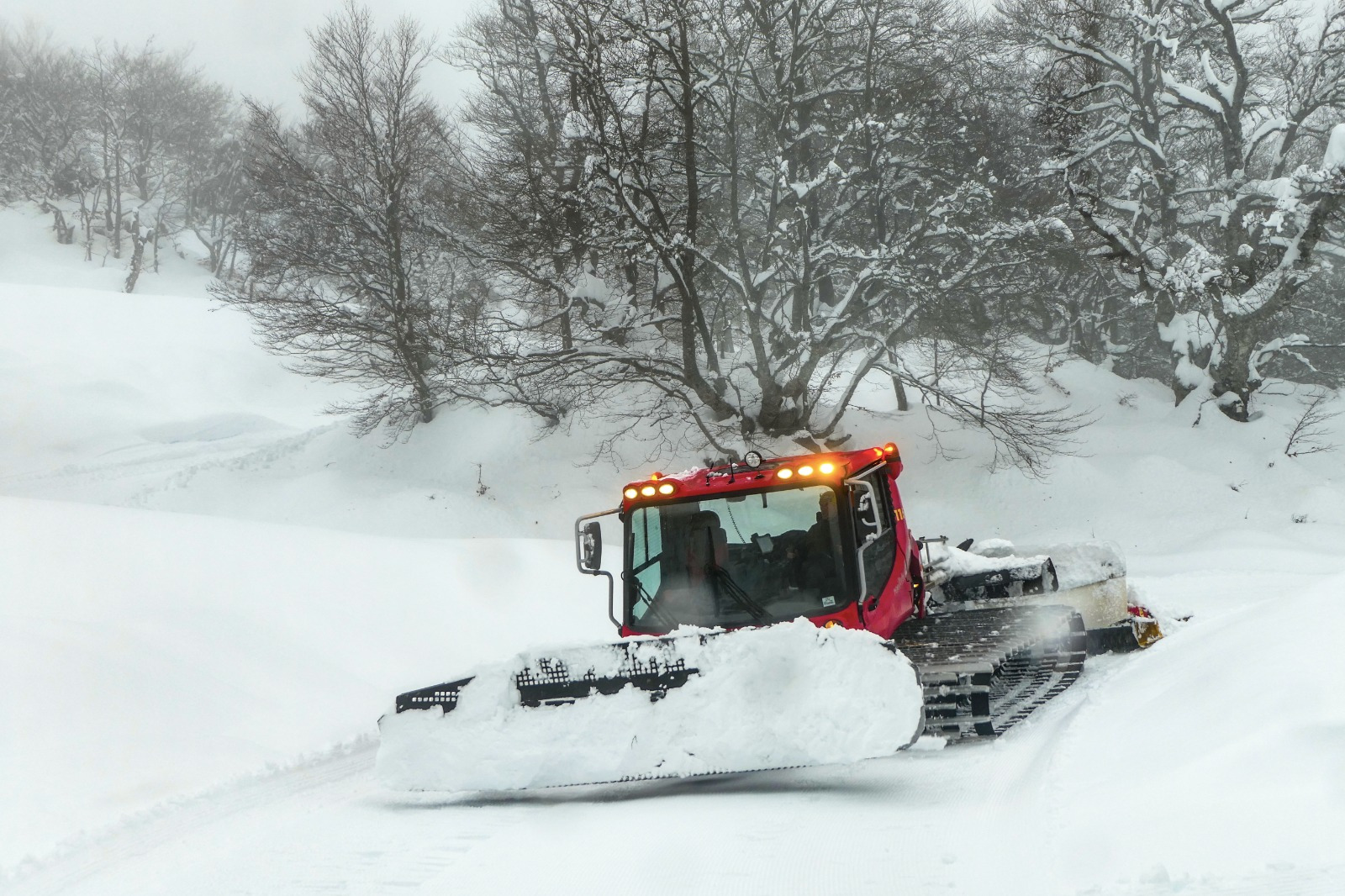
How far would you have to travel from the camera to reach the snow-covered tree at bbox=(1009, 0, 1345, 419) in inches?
736

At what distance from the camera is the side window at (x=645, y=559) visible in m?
6.54

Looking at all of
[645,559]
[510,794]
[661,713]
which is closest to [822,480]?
[645,559]

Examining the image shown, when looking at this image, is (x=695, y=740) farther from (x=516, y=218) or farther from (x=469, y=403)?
(x=469, y=403)

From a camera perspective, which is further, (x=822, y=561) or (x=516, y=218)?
(x=516, y=218)

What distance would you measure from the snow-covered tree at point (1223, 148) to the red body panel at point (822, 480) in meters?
13.7

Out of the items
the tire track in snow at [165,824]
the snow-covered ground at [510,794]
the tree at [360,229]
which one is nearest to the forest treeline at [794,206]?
the tree at [360,229]

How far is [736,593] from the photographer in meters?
6.28

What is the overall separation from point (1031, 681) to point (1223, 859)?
415 cm

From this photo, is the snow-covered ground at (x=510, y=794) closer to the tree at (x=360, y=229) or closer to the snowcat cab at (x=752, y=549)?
the snowcat cab at (x=752, y=549)

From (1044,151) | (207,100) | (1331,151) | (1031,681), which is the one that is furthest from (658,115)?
(207,100)

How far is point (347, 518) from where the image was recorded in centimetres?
2064

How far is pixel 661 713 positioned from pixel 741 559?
1.43m

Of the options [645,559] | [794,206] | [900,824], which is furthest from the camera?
[794,206]

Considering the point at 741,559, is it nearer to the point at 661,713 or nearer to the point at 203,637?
the point at 661,713
